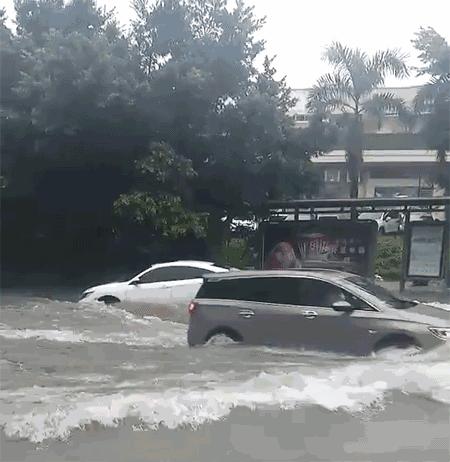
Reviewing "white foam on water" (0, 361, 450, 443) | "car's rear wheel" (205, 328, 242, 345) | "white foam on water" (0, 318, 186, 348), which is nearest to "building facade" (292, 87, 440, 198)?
"white foam on water" (0, 318, 186, 348)

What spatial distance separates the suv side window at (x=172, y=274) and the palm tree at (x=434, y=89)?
1271 centimetres

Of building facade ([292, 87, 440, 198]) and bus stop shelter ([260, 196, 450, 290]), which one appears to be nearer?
bus stop shelter ([260, 196, 450, 290])

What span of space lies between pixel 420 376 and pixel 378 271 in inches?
554

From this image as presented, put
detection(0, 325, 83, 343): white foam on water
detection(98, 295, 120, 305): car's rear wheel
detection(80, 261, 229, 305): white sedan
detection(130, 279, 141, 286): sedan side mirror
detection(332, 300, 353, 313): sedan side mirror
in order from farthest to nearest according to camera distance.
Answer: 1. detection(130, 279, 141, 286): sedan side mirror
2. detection(98, 295, 120, 305): car's rear wheel
3. detection(80, 261, 229, 305): white sedan
4. detection(0, 325, 83, 343): white foam on water
5. detection(332, 300, 353, 313): sedan side mirror

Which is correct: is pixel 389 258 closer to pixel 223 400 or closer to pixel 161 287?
pixel 161 287

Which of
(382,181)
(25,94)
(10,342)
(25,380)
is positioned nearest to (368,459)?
(25,380)

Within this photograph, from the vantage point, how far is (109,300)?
48.8 feet

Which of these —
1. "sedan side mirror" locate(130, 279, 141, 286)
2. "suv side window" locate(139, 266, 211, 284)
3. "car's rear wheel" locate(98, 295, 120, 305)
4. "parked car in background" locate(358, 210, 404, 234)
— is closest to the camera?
"suv side window" locate(139, 266, 211, 284)

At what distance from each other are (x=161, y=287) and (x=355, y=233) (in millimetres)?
6050

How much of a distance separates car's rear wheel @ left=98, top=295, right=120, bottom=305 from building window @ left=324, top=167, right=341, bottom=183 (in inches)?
411

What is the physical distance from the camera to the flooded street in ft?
15.2

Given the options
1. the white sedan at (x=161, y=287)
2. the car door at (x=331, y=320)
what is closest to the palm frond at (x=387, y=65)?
the white sedan at (x=161, y=287)

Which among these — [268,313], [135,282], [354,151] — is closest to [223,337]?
[268,313]

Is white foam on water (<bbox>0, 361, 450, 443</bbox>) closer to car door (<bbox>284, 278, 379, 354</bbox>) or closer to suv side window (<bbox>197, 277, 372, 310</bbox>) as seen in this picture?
car door (<bbox>284, 278, 379, 354</bbox>)
